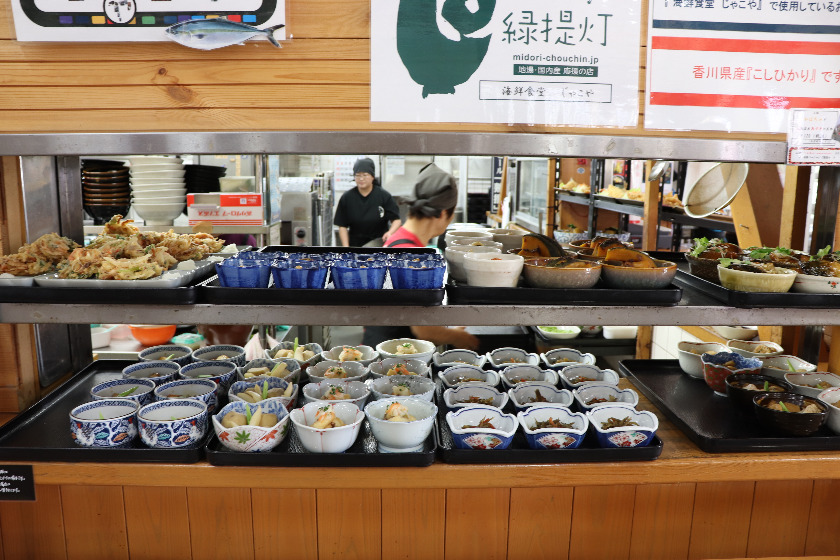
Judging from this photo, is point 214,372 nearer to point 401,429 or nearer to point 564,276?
point 401,429

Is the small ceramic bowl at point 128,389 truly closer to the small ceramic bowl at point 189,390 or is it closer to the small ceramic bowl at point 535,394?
the small ceramic bowl at point 189,390

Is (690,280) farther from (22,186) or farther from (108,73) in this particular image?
(22,186)

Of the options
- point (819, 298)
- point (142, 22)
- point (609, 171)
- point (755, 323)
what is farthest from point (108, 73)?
point (609, 171)

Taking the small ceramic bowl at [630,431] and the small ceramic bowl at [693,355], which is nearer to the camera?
the small ceramic bowl at [630,431]

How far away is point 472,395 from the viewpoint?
6.25 ft

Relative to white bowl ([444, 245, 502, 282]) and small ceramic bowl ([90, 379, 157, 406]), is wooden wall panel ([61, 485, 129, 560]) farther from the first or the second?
white bowl ([444, 245, 502, 282])

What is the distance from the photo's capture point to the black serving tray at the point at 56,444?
5.33ft

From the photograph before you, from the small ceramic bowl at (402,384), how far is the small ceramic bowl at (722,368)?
105cm

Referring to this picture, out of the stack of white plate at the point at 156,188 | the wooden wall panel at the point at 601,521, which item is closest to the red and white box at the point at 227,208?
the stack of white plate at the point at 156,188

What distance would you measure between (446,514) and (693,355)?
119 centimetres

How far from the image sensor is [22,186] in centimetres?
190

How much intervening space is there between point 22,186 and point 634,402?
7.15 ft

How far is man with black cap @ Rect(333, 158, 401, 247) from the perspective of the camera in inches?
242

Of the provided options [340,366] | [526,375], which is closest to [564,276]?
[526,375]
